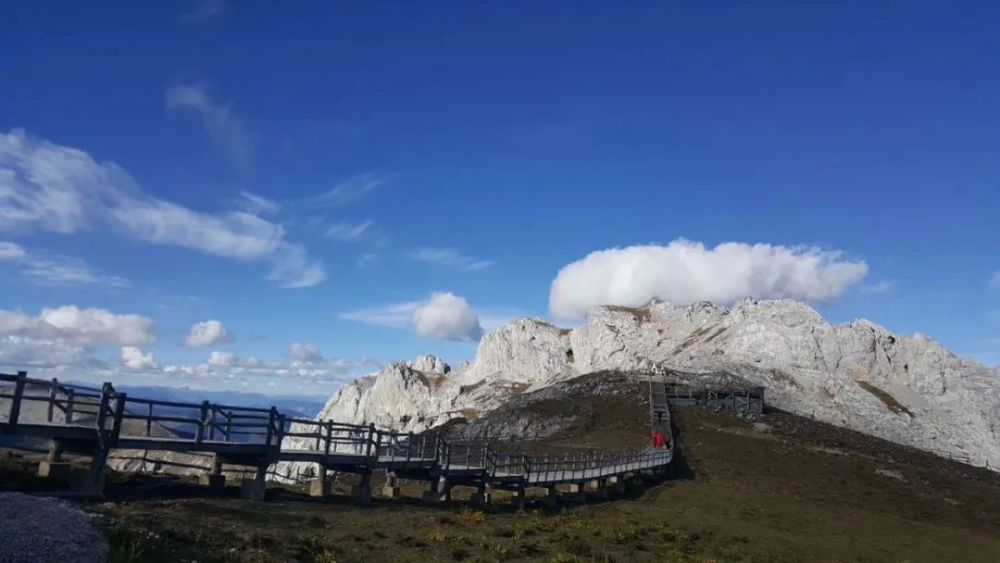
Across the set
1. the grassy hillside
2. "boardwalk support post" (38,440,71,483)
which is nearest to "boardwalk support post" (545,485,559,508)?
the grassy hillside

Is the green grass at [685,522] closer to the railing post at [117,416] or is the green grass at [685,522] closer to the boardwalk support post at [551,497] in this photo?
the boardwalk support post at [551,497]

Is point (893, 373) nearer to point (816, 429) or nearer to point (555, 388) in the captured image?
point (816, 429)

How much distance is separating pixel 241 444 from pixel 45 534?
38.7ft

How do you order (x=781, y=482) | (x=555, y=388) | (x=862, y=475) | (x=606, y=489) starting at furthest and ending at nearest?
1. (x=555, y=388)
2. (x=862, y=475)
3. (x=781, y=482)
4. (x=606, y=489)

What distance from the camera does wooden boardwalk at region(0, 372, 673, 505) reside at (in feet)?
68.3

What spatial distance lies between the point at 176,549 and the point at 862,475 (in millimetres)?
63375

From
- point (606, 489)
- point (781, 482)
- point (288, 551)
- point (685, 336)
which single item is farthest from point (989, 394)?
point (288, 551)

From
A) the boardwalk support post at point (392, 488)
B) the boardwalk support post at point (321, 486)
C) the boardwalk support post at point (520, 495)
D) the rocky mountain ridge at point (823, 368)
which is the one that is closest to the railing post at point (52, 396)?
the boardwalk support post at point (321, 486)

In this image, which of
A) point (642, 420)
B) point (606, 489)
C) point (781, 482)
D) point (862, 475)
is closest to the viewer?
point (606, 489)

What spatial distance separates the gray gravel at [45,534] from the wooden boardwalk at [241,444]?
4.72m

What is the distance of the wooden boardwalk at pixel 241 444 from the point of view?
20812mm

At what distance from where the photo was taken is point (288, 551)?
1769cm

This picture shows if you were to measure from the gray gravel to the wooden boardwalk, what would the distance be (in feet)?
15.5

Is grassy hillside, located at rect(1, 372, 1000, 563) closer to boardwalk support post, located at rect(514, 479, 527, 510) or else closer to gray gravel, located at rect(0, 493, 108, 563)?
gray gravel, located at rect(0, 493, 108, 563)
